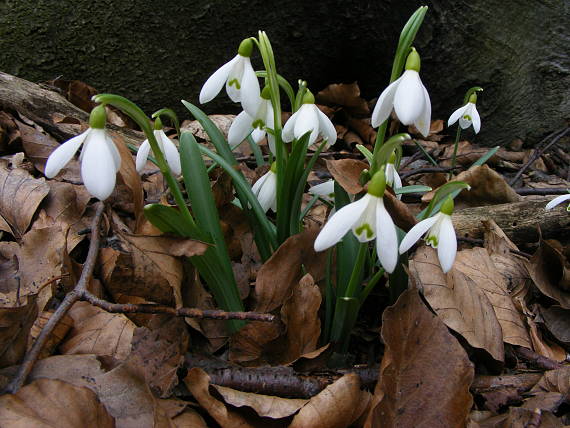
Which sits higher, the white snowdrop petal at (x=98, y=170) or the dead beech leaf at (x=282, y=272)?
the white snowdrop petal at (x=98, y=170)

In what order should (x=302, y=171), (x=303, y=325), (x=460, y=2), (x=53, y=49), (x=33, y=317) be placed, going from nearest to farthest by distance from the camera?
(x=33, y=317) → (x=303, y=325) → (x=302, y=171) → (x=53, y=49) → (x=460, y=2)

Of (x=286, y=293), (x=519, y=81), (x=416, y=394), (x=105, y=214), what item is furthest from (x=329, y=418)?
(x=519, y=81)

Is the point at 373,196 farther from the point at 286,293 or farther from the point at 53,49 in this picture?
the point at 53,49

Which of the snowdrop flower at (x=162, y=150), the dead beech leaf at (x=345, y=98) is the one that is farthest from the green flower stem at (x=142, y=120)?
the dead beech leaf at (x=345, y=98)

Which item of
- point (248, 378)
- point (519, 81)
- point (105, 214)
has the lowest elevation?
point (519, 81)

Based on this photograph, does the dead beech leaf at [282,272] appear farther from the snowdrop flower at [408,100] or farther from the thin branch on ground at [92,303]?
the snowdrop flower at [408,100]

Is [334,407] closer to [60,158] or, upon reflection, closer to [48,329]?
[48,329]

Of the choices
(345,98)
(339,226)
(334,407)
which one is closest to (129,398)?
(334,407)

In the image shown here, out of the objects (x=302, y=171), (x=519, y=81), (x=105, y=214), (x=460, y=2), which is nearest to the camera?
(x=302, y=171)
